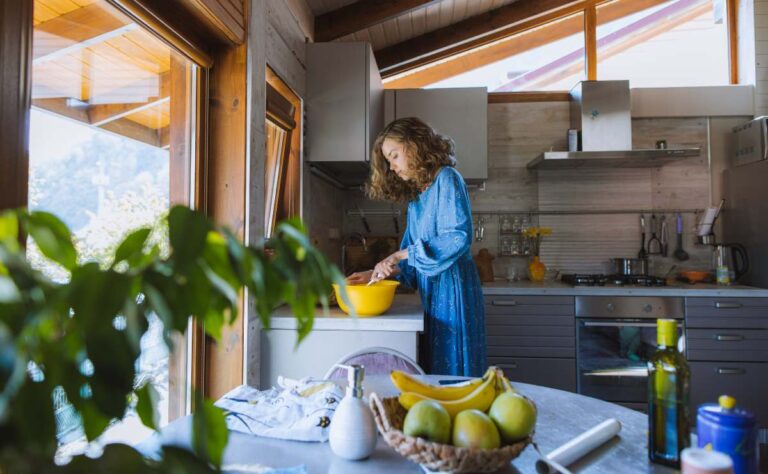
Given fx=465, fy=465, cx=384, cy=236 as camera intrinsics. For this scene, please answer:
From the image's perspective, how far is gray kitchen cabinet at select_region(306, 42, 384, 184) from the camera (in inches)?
102

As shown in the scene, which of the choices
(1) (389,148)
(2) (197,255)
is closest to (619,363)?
(1) (389,148)

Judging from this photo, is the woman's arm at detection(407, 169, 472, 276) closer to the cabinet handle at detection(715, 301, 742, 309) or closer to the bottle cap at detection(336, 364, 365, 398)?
the bottle cap at detection(336, 364, 365, 398)

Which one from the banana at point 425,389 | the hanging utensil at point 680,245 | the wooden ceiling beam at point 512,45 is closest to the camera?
the banana at point 425,389

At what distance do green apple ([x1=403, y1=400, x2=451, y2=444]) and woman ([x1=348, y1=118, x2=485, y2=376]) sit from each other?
1.12 metres

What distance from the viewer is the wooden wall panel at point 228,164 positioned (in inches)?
68.4

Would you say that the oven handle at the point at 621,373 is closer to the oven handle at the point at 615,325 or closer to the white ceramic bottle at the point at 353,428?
the oven handle at the point at 615,325

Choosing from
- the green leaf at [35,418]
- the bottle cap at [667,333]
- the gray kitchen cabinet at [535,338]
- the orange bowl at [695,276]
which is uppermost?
the green leaf at [35,418]

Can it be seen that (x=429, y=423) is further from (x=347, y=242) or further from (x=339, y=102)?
(x=347, y=242)

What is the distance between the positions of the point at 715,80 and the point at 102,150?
13.9 feet

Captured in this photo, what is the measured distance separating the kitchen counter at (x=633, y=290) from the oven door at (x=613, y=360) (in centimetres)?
18

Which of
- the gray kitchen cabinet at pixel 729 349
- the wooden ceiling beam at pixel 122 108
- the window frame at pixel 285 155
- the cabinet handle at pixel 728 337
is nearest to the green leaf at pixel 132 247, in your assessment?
the wooden ceiling beam at pixel 122 108

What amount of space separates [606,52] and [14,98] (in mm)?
3994

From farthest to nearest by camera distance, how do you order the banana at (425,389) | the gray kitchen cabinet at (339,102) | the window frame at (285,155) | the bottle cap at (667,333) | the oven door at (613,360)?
1. the oven door at (613,360)
2. the gray kitchen cabinet at (339,102)
3. the window frame at (285,155)
4. the banana at (425,389)
5. the bottle cap at (667,333)

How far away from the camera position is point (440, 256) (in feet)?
5.87
